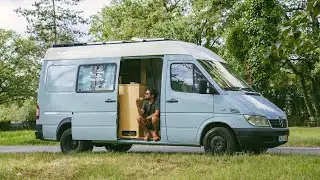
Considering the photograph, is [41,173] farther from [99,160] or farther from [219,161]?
[219,161]

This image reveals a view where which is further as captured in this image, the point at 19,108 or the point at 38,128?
the point at 19,108

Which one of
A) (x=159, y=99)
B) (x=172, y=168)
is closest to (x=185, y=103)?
(x=159, y=99)

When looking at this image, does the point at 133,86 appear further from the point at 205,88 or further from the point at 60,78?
the point at 205,88

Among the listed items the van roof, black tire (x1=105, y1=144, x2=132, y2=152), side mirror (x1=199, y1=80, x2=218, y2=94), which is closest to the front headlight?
side mirror (x1=199, y1=80, x2=218, y2=94)

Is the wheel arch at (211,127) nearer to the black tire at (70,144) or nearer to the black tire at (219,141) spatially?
the black tire at (219,141)

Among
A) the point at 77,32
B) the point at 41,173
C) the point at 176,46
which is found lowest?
the point at 41,173

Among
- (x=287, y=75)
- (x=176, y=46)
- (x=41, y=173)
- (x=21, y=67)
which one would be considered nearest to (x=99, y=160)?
(x=41, y=173)

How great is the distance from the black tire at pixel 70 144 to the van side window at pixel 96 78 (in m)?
1.21

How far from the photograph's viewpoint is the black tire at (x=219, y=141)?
11531 millimetres

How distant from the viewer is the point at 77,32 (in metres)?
31.2

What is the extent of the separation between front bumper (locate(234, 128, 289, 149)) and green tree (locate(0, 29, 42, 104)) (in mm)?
56072

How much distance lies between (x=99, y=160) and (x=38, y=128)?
4322 mm

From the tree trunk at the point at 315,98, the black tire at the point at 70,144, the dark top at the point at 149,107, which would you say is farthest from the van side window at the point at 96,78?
the tree trunk at the point at 315,98

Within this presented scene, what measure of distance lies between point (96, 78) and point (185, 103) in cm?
268
